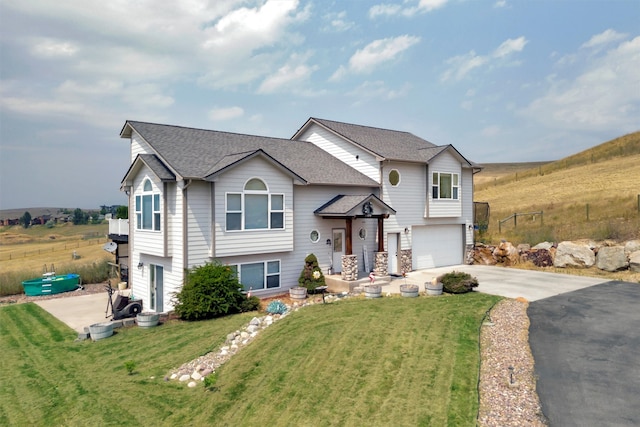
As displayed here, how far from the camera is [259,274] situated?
1527 centimetres

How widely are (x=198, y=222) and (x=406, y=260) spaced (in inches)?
417

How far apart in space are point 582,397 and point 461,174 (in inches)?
652

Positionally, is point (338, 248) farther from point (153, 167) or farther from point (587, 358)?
point (587, 358)

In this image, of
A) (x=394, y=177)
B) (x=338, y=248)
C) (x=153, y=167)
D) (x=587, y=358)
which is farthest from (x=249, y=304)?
Result: (x=394, y=177)

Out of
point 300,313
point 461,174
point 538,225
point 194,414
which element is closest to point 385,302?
point 300,313

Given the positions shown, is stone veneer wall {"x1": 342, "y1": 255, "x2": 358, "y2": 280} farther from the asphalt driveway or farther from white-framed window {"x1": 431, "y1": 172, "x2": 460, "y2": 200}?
white-framed window {"x1": 431, "y1": 172, "x2": 460, "y2": 200}

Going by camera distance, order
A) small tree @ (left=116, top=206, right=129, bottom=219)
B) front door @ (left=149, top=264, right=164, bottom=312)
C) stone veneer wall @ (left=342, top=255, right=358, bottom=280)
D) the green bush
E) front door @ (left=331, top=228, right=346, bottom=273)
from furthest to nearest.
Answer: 1. small tree @ (left=116, top=206, right=129, bottom=219)
2. front door @ (left=331, top=228, right=346, bottom=273)
3. stone veneer wall @ (left=342, top=255, right=358, bottom=280)
4. front door @ (left=149, top=264, right=164, bottom=312)
5. the green bush

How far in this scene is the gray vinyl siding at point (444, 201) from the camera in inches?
803

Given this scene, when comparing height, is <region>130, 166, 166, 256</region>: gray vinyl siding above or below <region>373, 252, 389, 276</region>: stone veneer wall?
above

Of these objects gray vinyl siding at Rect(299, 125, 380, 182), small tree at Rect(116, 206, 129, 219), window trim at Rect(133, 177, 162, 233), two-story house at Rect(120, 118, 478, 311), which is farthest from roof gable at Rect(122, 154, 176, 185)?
gray vinyl siding at Rect(299, 125, 380, 182)

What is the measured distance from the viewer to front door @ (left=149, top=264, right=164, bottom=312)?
1503 cm

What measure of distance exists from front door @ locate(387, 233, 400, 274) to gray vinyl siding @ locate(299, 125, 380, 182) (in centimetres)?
295

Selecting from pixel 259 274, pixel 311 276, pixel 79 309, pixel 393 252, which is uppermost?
pixel 393 252

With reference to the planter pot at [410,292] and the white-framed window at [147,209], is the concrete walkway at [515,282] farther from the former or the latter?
the white-framed window at [147,209]
